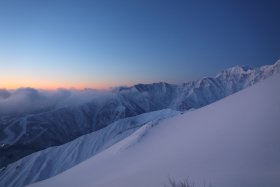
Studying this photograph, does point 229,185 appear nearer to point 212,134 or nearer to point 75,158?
point 212,134

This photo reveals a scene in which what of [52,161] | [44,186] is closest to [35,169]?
[52,161]

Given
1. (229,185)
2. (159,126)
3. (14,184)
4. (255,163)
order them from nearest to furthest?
(229,185), (255,163), (159,126), (14,184)

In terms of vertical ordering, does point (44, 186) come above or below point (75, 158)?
above

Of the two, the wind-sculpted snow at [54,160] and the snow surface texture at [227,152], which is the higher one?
the snow surface texture at [227,152]

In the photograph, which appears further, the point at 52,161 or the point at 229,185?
the point at 52,161

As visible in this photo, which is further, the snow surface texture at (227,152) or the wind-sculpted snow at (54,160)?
the wind-sculpted snow at (54,160)

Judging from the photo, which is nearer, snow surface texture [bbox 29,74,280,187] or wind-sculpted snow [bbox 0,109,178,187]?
snow surface texture [bbox 29,74,280,187]

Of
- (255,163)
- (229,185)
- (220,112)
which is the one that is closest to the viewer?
(229,185)

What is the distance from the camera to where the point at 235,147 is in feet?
52.9

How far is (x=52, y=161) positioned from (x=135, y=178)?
116 meters

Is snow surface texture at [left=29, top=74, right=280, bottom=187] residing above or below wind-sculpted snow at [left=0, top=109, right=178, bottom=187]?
above

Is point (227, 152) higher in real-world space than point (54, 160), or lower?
higher

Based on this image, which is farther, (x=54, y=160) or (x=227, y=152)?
(x=54, y=160)

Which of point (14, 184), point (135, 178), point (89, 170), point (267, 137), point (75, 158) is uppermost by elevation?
point (267, 137)
